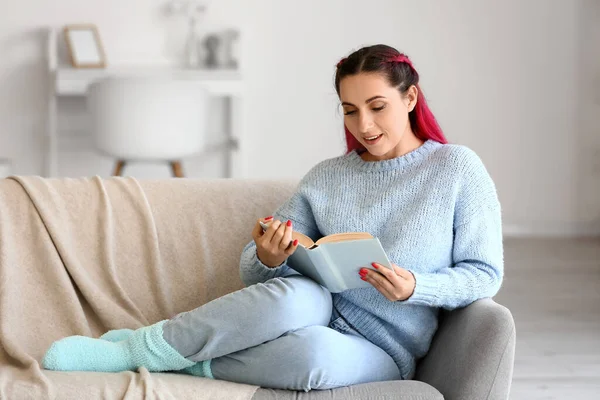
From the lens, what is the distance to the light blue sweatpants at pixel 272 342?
1672 millimetres

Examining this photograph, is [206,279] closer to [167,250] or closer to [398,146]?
[167,250]

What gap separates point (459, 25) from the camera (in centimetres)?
488

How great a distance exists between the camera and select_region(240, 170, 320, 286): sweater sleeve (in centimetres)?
191

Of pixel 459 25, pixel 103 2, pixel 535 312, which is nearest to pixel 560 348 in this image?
pixel 535 312

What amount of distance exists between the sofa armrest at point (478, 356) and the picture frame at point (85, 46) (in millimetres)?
3265

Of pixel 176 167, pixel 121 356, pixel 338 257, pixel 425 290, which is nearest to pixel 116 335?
pixel 121 356

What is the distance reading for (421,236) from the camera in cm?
183

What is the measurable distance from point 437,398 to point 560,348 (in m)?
1.39

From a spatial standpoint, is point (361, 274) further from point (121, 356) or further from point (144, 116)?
point (144, 116)

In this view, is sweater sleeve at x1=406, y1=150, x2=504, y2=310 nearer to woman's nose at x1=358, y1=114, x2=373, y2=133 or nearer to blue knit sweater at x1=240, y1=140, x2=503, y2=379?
blue knit sweater at x1=240, y1=140, x2=503, y2=379

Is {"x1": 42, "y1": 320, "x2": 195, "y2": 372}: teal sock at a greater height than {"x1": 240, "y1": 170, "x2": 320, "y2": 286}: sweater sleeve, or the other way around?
{"x1": 240, "y1": 170, "x2": 320, "y2": 286}: sweater sleeve

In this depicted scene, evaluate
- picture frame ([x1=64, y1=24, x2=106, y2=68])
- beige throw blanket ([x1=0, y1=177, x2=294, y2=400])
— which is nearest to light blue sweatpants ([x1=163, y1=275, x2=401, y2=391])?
beige throw blanket ([x1=0, y1=177, x2=294, y2=400])

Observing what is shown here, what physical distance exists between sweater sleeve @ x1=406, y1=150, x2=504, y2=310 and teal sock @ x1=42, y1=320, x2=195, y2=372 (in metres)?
0.47

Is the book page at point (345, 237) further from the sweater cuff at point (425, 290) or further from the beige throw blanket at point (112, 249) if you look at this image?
the beige throw blanket at point (112, 249)
